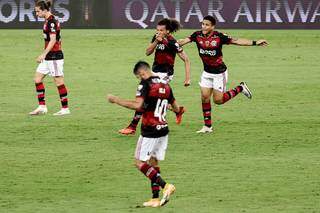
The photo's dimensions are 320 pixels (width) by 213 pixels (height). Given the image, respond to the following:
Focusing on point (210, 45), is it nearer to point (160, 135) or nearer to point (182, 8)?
point (160, 135)

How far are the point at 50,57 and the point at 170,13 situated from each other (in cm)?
1718

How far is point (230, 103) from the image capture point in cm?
2358

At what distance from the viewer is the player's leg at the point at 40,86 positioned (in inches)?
826

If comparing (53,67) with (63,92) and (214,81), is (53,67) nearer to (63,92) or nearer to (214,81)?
(63,92)

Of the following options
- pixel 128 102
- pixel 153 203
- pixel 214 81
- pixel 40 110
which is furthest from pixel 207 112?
pixel 128 102

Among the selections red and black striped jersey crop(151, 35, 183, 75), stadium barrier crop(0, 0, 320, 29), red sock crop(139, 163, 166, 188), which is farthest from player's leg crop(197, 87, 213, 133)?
stadium barrier crop(0, 0, 320, 29)

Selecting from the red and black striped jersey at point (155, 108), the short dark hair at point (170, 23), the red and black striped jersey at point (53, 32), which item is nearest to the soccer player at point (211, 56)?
the short dark hair at point (170, 23)

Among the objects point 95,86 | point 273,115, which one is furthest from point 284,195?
point 95,86

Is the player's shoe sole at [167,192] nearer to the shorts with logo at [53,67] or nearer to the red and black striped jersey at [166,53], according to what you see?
the red and black striped jersey at [166,53]

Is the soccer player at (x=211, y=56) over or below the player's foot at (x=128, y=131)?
over

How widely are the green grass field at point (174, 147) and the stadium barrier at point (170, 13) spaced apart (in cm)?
670

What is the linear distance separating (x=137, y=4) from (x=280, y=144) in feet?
Result: 66.5

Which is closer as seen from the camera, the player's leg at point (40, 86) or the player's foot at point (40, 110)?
the player's leg at point (40, 86)

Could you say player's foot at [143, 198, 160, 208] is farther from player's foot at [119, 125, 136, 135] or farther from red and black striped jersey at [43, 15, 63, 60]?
red and black striped jersey at [43, 15, 63, 60]
